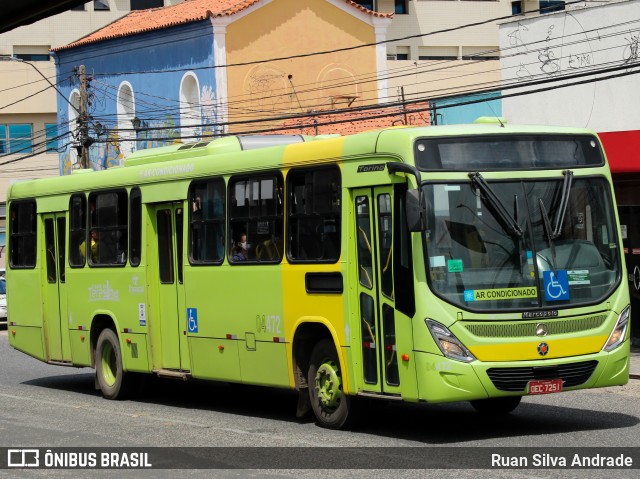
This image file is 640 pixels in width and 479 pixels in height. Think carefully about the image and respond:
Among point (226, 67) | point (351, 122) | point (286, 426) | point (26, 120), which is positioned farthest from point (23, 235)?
point (26, 120)

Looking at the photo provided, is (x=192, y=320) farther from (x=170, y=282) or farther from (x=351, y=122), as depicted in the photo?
(x=351, y=122)

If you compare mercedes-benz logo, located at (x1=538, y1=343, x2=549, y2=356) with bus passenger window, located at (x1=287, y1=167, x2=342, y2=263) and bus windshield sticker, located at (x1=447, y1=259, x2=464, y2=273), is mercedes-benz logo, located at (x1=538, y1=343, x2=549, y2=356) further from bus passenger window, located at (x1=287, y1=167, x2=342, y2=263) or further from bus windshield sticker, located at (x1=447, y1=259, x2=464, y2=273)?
bus passenger window, located at (x1=287, y1=167, x2=342, y2=263)

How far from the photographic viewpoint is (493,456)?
1039 cm

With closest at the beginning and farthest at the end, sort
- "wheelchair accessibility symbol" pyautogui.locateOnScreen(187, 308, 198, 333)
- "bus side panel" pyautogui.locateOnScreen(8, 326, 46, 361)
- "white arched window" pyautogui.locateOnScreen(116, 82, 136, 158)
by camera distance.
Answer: "wheelchair accessibility symbol" pyautogui.locateOnScreen(187, 308, 198, 333) → "bus side panel" pyautogui.locateOnScreen(8, 326, 46, 361) → "white arched window" pyautogui.locateOnScreen(116, 82, 136, 158)

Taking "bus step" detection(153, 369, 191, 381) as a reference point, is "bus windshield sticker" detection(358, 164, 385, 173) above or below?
above

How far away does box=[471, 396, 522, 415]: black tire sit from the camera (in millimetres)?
13234

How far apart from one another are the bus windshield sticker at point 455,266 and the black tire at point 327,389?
1.72 m

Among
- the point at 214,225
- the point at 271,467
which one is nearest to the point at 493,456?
the point at 271,467

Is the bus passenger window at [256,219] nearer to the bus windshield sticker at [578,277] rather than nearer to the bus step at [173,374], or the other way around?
the bus step at [173,374]

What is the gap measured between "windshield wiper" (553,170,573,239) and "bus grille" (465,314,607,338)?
79 cm

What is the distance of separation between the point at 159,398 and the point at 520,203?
7.01m

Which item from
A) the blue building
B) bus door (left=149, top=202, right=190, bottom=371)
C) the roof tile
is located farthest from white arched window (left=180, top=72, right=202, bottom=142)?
bus door (left=149, top=202, right=190, bottom=371)

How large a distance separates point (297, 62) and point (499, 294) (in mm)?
34455

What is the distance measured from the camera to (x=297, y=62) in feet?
148
